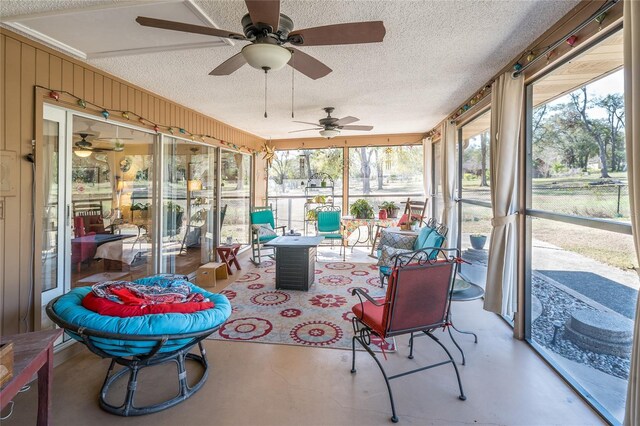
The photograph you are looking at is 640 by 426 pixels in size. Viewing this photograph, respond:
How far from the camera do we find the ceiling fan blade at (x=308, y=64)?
2.07 metres

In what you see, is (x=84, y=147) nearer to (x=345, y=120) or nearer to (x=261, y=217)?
(x=345, y=120)

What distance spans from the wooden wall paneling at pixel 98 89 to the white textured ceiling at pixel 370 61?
117 millimetres

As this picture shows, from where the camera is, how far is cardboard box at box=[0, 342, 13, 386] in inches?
51.8

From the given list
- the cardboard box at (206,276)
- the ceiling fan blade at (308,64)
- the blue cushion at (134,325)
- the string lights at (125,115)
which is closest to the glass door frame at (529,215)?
the ceiling fan blade at (308,64)

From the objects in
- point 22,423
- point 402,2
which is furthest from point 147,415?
point 402,2

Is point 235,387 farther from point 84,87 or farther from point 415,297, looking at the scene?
point 84,87

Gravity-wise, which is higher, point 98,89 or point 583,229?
point 98,89

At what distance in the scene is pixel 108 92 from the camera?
10.3ft

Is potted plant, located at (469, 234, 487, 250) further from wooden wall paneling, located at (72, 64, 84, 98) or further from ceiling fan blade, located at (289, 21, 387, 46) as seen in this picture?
wooden wall paneling, located at (72, 64, 84, 98)

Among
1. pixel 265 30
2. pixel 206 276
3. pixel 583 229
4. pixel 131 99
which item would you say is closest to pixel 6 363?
pixel 265 30

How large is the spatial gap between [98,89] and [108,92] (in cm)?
11

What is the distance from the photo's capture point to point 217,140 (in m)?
5.40

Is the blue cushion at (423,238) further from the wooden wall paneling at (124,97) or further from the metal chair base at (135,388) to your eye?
the wooden wall paneling at (124,97)

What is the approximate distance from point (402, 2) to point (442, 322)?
7.01 feet
